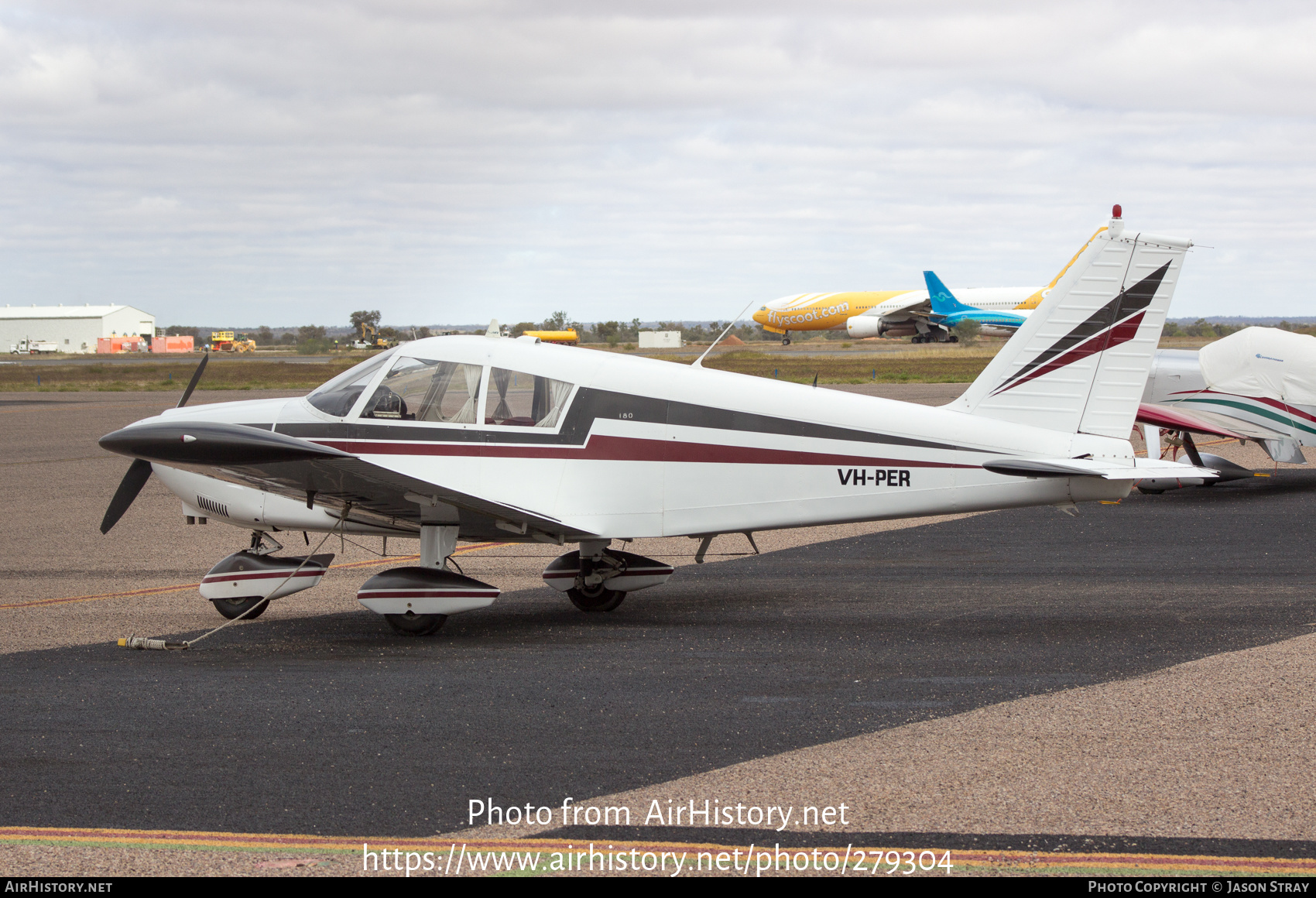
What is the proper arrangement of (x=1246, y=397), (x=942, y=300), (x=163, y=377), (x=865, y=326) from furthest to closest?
(x=865, y=326) → (x=942, y=300) → (x=163, y=377) → (x=1246, y=397)

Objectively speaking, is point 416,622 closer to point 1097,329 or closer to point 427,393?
point 427,393

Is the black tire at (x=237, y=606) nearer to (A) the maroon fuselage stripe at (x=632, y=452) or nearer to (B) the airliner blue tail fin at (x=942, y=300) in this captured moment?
(A) the maroon fuselage stripe at (x=632, y=452)

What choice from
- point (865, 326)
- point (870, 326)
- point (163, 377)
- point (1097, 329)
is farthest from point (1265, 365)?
point (865, 326)

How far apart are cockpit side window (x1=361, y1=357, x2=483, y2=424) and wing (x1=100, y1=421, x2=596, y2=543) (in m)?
0.74

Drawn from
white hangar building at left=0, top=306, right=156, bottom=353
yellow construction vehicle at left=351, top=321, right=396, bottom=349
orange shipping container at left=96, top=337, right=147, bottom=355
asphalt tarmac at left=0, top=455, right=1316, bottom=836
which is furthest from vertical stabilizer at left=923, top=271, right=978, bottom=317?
white hangar building at left=0, top=306, right=156, bottom=353

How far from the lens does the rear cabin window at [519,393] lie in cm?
883

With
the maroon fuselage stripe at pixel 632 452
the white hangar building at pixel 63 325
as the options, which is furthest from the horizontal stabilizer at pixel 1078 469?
the white hangar building at pixel 63 325

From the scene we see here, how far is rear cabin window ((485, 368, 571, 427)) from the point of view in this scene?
348 inches

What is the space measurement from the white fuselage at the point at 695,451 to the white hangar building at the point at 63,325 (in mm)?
149481

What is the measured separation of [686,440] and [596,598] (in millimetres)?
1852

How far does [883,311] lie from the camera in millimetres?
79000

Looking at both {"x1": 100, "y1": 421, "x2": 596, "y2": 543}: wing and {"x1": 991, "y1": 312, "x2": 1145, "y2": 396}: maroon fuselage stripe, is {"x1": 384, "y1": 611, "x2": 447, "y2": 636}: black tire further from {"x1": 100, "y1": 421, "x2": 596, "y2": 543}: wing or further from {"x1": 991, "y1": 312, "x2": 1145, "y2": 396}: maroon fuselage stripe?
{"x1": 991, "y1": 312, "x2": 1145, "y2": 396}: maroon fuselage stripe

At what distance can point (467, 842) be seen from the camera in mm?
4734

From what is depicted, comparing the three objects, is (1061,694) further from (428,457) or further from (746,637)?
(428,457)
